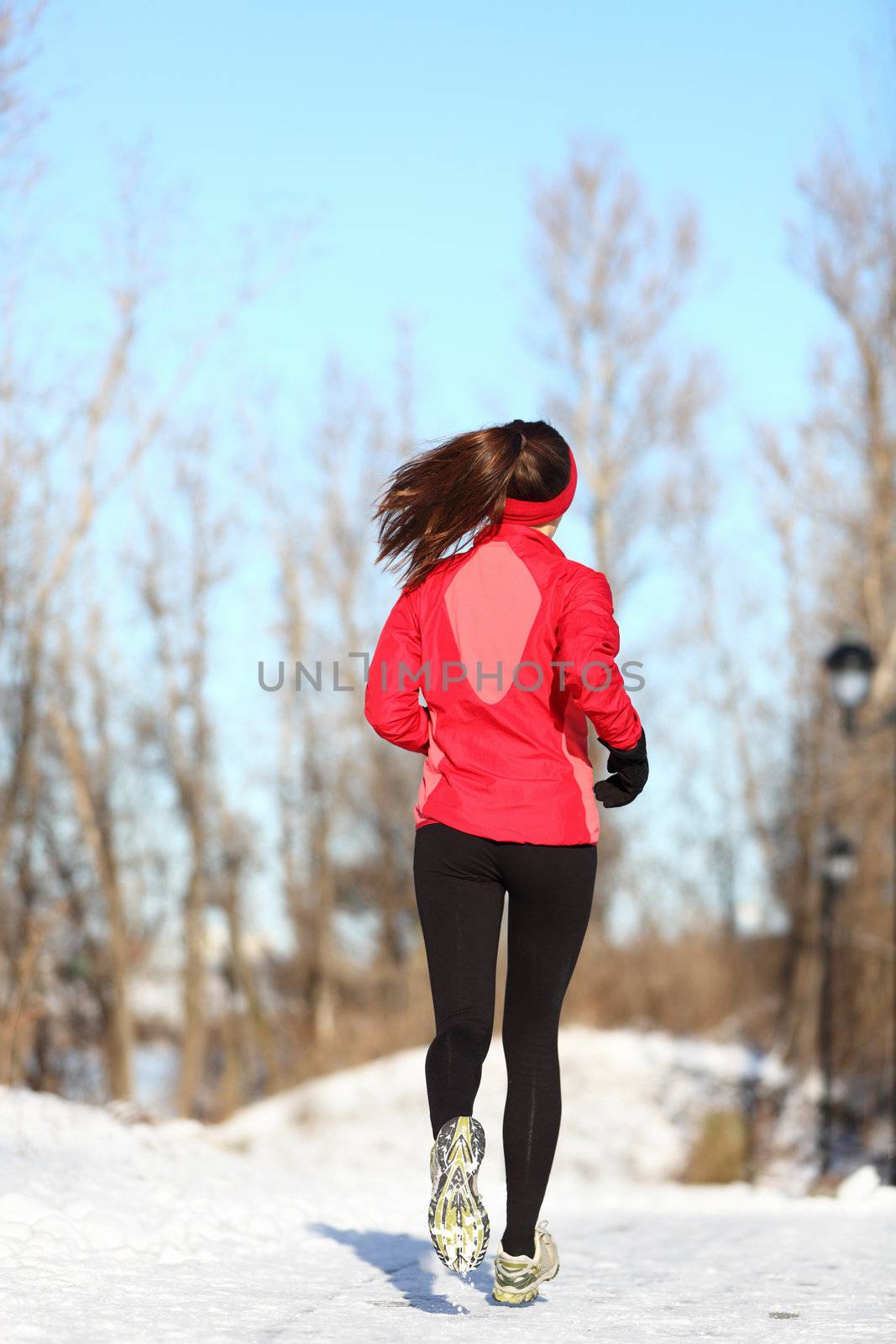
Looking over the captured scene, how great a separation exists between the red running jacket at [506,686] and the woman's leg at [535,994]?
0.06m

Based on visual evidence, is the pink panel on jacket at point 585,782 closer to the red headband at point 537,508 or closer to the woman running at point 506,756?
the woman running at point 506,756

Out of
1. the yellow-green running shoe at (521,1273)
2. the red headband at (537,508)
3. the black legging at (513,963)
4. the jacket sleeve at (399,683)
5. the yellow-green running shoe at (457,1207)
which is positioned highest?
the red headband at (537,508)

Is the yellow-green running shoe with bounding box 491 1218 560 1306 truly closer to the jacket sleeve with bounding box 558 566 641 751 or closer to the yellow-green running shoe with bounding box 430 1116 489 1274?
the yellow-green running shoe with bounding box 430 1116 489 1274

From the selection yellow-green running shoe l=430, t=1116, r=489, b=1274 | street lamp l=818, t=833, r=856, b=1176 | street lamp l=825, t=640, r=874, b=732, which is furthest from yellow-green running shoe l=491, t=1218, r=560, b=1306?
street lamp l=818, t=833, r=856, b=1176

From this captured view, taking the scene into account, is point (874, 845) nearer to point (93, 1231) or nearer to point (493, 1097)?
point (493, 1097)

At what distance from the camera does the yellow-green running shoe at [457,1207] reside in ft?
8.68

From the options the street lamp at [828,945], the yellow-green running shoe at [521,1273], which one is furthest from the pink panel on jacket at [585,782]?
the street lamp at [828,945]

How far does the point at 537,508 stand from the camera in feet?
10.4

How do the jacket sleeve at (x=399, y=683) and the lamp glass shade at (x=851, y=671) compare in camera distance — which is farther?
the lamp glass shade at (x=851, y=671)

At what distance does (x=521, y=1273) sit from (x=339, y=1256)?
1063 millimetres

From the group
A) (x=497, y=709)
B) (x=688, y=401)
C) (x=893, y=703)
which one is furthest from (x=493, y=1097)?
(x=497, y=709)

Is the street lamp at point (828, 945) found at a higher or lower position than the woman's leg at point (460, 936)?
lower

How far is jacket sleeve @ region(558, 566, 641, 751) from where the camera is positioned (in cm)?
291

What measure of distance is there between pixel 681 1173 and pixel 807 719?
844 cm
